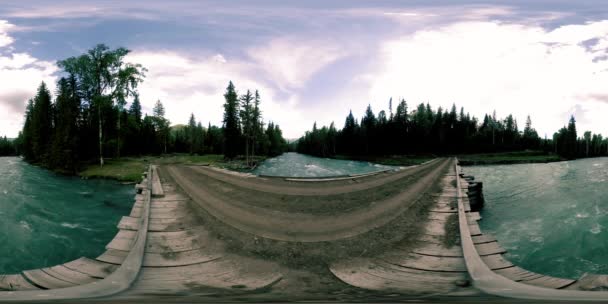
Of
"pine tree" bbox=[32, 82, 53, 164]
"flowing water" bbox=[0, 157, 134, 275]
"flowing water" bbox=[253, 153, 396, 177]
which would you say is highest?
"pine tree" bbox=[32, 82, 53, 164]

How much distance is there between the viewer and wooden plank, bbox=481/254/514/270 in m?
3.62

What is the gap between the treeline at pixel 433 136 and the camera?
65.1 metres

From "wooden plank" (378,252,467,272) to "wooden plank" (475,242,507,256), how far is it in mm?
363

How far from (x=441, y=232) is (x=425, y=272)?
5.39 feet

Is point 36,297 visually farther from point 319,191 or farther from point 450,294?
point 319,191

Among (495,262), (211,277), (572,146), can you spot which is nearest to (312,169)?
(495,262)

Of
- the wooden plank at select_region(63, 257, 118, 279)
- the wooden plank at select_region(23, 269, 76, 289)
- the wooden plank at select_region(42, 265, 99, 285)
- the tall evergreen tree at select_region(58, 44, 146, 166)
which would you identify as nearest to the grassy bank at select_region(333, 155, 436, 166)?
the tall evergreen tree at select_region(58, 44, 146, 166)

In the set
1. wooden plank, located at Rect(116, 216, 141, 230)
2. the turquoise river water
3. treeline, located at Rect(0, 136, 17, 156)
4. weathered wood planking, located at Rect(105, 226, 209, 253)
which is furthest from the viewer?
treeline, located at Rect(0, 136, 17, 156)

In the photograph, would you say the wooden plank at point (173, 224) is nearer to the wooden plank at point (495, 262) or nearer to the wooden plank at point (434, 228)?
the wooden plank at point (434, 228)

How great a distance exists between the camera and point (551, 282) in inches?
114

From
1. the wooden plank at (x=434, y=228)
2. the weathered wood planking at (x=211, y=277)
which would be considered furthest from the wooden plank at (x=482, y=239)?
the weathered wood planking at (x=211, y=277)

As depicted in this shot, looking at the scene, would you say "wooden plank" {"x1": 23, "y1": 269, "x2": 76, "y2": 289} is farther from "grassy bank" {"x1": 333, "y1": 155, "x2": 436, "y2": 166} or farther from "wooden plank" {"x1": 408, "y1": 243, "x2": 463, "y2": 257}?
"grassy bank" {"x1": 333, "y1": 155, "x2": 436, "y2": 166}

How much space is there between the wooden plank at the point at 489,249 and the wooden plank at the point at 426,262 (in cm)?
36

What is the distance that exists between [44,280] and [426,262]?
443 centimetres
